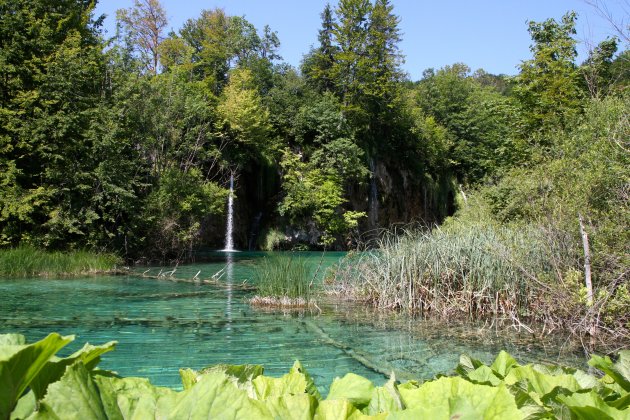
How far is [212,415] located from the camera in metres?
0.73

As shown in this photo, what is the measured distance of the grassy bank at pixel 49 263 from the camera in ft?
44.2

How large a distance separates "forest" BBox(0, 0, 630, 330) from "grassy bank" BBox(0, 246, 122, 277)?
46.5 inches

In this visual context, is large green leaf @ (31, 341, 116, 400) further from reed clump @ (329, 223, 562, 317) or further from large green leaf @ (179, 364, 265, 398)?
reed clump @ (329, 223, 562, 317)

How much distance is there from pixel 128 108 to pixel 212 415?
62.8ft

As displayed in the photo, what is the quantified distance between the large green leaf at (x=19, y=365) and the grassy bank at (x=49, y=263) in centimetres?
1448

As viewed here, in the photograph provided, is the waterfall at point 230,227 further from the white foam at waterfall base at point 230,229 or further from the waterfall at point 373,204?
the waterfall at point 373,204

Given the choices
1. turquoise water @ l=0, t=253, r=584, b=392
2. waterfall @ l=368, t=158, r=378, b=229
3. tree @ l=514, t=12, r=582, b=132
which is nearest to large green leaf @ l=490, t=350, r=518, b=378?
turquoise water @ l=0, t=253, r=584, b=392

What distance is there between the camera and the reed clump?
25.8ft

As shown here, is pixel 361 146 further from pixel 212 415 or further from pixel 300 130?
pixel 212 415

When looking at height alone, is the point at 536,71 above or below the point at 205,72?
below

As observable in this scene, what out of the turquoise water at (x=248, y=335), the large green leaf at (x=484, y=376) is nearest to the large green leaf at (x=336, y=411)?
the large green leaf at (x=484, y=376)

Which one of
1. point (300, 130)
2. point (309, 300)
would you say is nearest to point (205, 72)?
point (300, 130)

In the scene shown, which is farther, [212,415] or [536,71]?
[536,71]

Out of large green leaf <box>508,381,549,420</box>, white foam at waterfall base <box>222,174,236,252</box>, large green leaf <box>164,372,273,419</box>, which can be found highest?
white foam at waterfall base <box>222,174,236,252</box>
